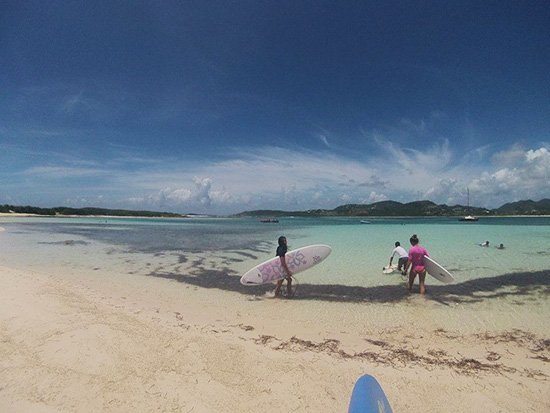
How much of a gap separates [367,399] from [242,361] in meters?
2.42

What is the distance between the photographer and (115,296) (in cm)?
975

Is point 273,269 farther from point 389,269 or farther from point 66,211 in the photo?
point 66,211

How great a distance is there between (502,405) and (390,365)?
1.54m

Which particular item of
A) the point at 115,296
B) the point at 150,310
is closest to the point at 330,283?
the point at 150,310

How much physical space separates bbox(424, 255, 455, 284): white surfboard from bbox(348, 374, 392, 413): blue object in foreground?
8.38 m

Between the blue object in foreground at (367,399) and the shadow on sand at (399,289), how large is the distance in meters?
6.11

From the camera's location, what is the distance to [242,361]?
16.9 ft

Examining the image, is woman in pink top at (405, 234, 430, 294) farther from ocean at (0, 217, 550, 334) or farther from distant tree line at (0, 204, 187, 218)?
distant tree line at (0, 204, 187, 218)

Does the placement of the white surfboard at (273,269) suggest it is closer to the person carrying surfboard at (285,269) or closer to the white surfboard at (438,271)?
the person carrying surfboard at (285,269)

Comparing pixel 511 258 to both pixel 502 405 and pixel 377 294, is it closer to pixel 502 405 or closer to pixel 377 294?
pixel 377 294

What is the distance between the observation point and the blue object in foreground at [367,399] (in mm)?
3194

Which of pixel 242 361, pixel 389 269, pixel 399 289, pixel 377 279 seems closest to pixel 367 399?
pixel 242 361

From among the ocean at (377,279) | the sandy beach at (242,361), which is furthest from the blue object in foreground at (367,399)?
the ocean at (377,279)

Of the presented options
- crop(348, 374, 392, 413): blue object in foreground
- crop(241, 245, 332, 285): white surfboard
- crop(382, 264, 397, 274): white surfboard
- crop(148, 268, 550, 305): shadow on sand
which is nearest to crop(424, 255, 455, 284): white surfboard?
crop(148, 268, 550, 305): shadow on sand
